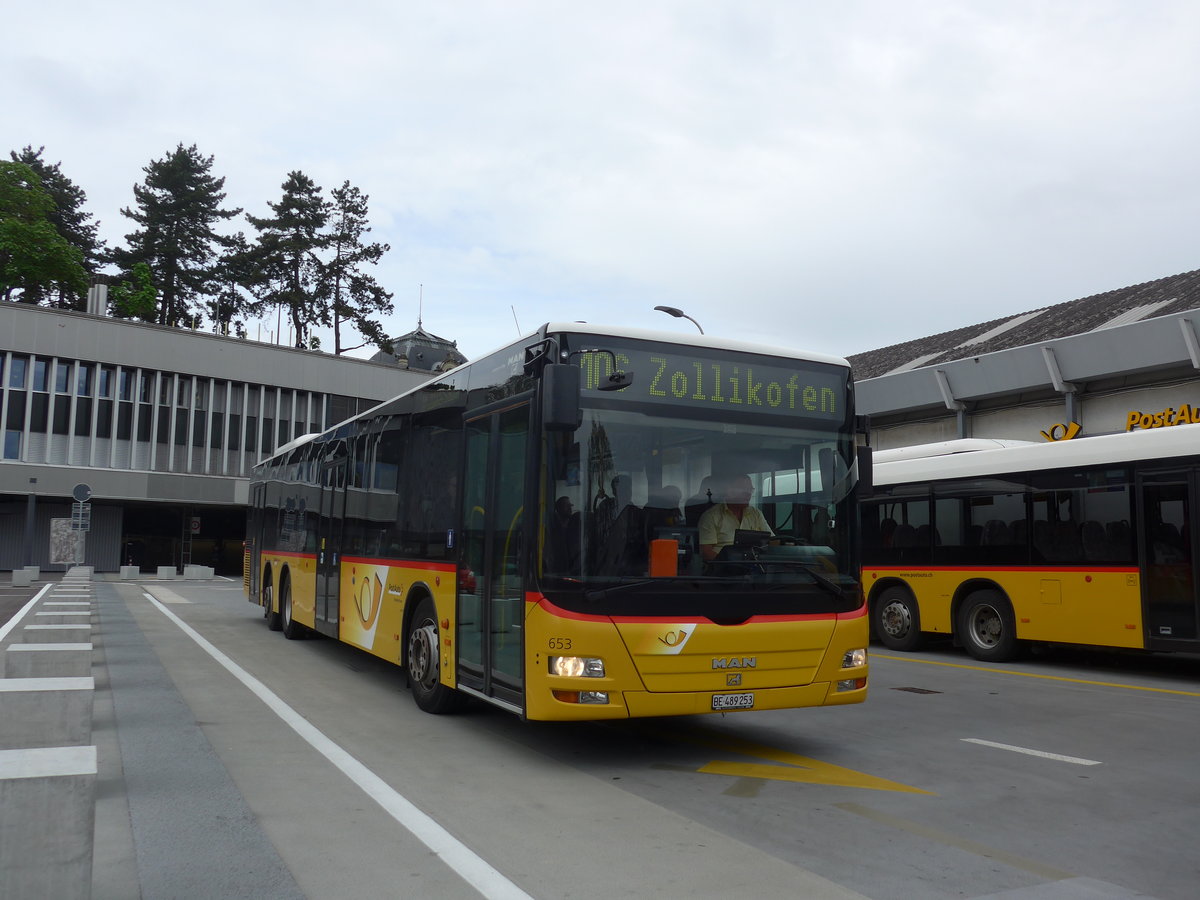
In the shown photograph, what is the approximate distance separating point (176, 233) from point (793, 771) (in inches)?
2678

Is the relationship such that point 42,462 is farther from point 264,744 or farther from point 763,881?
point 763,881

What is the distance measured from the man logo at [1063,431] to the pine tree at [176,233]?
2228 inches

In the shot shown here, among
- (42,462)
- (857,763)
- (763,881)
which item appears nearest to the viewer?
(763,881)

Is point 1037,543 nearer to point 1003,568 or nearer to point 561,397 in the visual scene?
point 1003,568

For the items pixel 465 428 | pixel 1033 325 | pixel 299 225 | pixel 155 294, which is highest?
pixel 299 225

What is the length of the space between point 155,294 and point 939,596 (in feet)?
182

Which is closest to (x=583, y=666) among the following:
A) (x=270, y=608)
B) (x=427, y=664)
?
(x=427, y=664)

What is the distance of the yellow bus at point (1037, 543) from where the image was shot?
11984 mm

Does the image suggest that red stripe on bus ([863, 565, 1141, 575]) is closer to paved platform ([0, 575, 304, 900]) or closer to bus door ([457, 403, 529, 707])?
bus door ([457, 403, 529, 707])

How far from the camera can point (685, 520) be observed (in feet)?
23.1

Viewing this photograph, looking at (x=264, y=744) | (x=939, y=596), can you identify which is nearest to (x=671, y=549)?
(x=264, y=744)

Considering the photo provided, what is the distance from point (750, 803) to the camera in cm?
613

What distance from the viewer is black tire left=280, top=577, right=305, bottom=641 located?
51.9 feet

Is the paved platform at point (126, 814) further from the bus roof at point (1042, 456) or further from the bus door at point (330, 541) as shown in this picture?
the bus roof at point (1042, 456)
